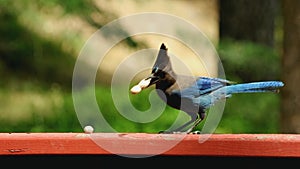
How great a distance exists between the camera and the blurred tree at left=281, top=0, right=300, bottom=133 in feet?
14.6

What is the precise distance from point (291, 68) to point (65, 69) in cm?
291

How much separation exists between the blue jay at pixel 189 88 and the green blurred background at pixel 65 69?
2.41 m

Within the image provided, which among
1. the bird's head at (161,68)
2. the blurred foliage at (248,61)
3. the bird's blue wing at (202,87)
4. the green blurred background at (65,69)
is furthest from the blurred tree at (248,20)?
the bird's head at (161,68)

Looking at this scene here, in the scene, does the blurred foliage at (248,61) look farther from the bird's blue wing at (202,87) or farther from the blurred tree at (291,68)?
the bird's blue wing at (202,87)

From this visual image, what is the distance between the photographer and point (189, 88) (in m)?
2.50

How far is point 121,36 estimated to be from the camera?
5.18 meters

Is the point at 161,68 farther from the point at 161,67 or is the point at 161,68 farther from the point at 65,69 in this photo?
the point at 65,69

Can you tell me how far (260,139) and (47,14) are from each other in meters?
4.23

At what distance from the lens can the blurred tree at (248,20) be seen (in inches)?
253

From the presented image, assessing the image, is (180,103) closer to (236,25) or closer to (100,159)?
(100,159)

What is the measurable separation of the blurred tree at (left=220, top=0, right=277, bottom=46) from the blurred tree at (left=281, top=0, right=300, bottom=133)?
1768mm

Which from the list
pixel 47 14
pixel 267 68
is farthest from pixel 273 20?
pixel 47 14

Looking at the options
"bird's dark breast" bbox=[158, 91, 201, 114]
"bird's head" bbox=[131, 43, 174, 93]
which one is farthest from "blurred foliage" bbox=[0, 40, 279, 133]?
"bird's head" bbox=[131, 43, 174, 93]

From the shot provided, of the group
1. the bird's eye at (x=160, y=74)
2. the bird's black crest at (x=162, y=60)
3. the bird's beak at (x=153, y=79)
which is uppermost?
the bird's black crest at (x=162, y=60)
